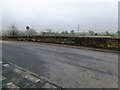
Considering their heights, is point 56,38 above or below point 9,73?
above

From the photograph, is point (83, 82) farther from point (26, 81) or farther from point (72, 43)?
point (72, 43)

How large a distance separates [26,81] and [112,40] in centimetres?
1137

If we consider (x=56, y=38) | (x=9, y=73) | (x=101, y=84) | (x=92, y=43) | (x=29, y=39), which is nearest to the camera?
(x=101, y=84)

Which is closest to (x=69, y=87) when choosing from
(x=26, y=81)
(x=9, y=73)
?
(x=26, y=81)

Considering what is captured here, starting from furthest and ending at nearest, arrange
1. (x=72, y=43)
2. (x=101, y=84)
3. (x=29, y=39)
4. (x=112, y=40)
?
(x=29, y=39)
(x=72, y=43)
(x=112, y=40)
(x=101, y=84)


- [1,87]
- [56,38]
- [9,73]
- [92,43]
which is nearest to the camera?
[1,87]

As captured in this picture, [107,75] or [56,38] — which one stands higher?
[56,38]

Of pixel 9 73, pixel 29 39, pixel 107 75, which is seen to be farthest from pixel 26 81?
pixel 29 39

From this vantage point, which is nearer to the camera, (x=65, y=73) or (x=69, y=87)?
(x=69, y=87)

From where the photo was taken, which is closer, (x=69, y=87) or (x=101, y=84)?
(x=69, y=87)

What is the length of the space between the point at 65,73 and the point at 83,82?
1102 mm

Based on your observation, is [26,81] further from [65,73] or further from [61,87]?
[65,73]

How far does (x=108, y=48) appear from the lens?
46.3ft

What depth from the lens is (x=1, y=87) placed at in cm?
402
